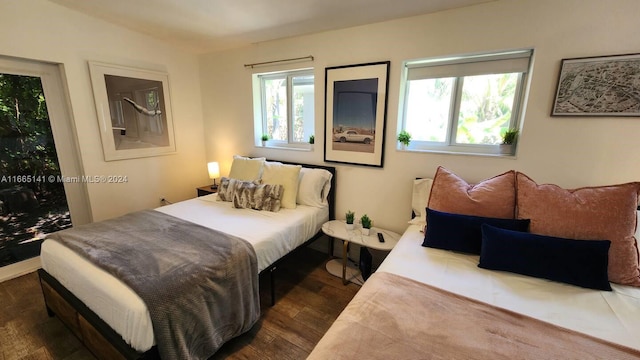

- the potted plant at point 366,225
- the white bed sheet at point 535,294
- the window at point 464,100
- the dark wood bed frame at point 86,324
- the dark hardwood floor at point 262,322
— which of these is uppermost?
the window at point 464,100

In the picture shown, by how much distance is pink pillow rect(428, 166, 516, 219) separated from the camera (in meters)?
1.62

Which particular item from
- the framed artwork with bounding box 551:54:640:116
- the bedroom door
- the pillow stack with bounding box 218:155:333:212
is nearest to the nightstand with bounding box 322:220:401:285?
the pillow stack with bounding box 218:155:333:212

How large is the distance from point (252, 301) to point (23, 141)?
2.54 metres

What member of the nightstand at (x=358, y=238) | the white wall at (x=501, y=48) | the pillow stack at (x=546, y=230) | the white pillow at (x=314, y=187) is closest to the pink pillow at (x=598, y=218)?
the pillow stack at (x=546, y=230)

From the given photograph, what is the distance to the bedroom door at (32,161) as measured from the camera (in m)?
2.18

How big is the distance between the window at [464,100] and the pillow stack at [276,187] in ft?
3.23

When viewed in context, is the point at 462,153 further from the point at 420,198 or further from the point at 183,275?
the point at 183,275

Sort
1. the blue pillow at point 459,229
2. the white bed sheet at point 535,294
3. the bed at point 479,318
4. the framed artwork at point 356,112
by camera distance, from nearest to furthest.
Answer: the bed at point 479,318 → the white bed sheet at point 535,294 → the blue pillow at point 459,229 → the framed artwork at point 356,112

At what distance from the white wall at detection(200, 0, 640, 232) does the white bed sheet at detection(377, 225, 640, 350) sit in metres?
0.82

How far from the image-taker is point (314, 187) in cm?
254

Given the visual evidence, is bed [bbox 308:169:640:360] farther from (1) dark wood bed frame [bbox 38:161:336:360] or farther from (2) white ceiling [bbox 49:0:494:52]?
(2) white ceiling [bbox 49:0:494:52]

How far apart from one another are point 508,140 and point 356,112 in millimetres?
1241

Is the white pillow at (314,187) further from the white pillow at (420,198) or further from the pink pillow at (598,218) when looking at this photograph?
the pink pillow at (598,218)

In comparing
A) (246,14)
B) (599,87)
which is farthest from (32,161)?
(599,87)
